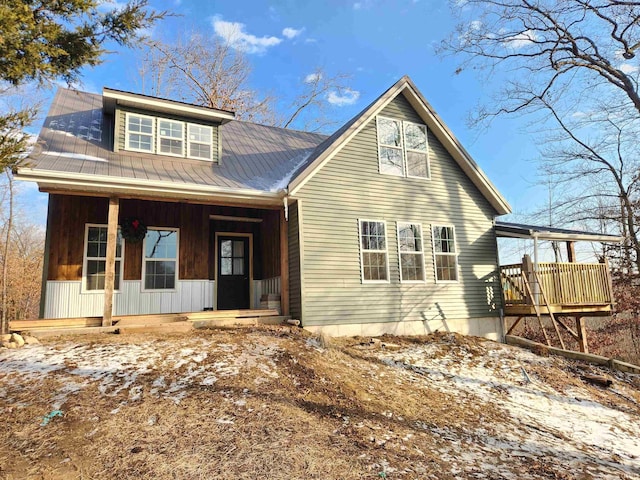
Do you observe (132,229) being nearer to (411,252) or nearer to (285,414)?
(285,414)

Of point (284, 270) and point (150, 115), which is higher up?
point (150, 115)

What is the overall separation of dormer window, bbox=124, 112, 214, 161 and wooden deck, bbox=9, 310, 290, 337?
14.3 feet

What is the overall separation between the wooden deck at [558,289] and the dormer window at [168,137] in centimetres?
920

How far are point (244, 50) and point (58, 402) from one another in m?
25.3

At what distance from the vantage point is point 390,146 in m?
11.4

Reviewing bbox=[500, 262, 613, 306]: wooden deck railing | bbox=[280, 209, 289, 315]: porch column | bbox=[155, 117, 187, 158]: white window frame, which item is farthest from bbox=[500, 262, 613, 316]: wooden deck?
bbox=[155, 117, 187, 158]: white window frame

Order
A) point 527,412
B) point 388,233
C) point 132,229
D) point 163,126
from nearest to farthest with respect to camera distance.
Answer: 1. point 527,412
2. point 132,229
3. point 163,126
4. point 388,233

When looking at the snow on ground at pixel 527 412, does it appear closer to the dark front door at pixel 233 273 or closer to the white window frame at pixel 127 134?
the dark front door at pixel 233 273

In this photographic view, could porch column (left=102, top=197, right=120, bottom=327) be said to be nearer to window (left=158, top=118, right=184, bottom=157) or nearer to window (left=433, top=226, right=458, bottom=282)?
window (left=158, top=118, right=184, bottom=157)

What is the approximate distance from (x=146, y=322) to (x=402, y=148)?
7.92 meters

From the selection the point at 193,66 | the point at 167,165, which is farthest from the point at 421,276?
the point at 193,66

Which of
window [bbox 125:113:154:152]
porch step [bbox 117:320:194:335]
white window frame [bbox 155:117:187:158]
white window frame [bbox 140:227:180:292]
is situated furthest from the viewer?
white window frame [bbox 155:117:187:158]

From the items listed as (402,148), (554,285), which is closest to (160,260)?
(402,148)

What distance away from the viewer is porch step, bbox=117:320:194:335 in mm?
8016
